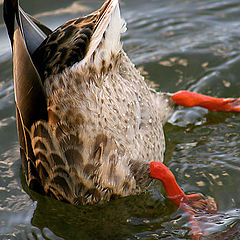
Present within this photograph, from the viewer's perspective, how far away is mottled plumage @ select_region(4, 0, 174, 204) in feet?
8.78

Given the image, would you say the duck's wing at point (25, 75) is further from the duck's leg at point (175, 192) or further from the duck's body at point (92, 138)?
the duck's leg at point (175, 192)

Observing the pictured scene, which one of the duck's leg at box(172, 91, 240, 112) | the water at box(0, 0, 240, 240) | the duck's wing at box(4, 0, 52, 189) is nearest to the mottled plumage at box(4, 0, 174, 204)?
the duck's wing at box(4, 0, 52, 189)

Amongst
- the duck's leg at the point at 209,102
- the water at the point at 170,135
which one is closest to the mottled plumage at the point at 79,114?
the water at the point at 170,135

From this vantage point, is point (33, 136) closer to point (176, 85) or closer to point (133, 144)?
point (133, 144)

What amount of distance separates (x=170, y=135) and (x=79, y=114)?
151 centimetres

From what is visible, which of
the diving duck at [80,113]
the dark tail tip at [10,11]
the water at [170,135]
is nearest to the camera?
the dark tail tip at [10,11]

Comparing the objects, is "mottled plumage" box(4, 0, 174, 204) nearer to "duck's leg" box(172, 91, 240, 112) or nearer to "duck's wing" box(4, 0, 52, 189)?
"duck's wing" box(4, 0, 52, 189)

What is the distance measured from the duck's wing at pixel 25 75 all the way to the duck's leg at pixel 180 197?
34.6 inches

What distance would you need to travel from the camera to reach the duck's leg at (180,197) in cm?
313

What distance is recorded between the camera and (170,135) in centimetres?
407

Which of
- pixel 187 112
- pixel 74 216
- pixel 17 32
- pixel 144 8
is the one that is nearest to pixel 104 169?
pixel 74 216

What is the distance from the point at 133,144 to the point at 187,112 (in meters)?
1.39

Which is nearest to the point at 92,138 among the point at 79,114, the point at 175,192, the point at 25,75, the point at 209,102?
the point at 79,114

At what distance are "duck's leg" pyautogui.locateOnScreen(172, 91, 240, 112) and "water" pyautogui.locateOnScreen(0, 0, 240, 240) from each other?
0.26 ft
